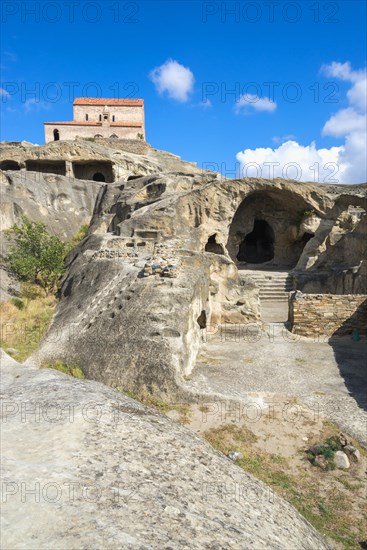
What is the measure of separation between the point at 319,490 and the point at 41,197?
2101 cm

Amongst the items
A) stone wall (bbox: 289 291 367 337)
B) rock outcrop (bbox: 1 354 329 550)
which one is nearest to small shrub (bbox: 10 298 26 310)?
rock outcrop (bbox: 1 354 329 550)

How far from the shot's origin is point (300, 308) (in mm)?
10641

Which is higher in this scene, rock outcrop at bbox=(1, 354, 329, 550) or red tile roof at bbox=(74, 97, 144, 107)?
red tile roof at bbox=(74, 97, 144, 107)

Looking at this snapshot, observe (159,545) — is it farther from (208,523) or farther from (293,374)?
(293,374)

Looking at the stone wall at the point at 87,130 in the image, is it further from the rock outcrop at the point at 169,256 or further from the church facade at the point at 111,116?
the rock outcrop at the point at 169,256

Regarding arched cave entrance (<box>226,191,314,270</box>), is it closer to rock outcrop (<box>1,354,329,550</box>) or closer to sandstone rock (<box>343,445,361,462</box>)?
sandstone rock (<box>343,445,361,462</box>)

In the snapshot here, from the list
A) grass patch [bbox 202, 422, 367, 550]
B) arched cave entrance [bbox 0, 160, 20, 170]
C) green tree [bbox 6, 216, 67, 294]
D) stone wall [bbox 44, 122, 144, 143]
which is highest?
stone wall [bbox 44, 122, 144, 143]

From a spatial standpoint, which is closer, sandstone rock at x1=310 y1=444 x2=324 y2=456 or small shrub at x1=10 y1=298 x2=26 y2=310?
sandstone rock at x1=310 y1=444 x2=324 y2=456

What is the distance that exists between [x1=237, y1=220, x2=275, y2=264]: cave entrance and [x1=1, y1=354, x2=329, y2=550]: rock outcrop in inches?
936

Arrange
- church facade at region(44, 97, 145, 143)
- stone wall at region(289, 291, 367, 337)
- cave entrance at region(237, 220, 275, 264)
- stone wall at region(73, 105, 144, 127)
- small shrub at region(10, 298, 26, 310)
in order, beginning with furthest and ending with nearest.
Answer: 1. stone wall at region(73, 105, 144, 127)
2. church facade at region(44, 97, 145, 143)
3. cave entrance at region(237, 220, 275, 264)
4. small shrub at region(10, 298, 26, 310)
5. stone wall at region(289, 291, 367, 337)

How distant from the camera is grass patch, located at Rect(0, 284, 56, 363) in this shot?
9367 millimetres

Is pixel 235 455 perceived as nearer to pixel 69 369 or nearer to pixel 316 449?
pixel 316 449

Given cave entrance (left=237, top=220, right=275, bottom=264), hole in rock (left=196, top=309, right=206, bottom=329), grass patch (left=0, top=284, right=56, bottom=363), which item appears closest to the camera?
grass patch (left=0, top=284, right=56, bottom=363)

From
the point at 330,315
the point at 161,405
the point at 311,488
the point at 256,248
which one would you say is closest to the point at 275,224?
the point at 256,248
